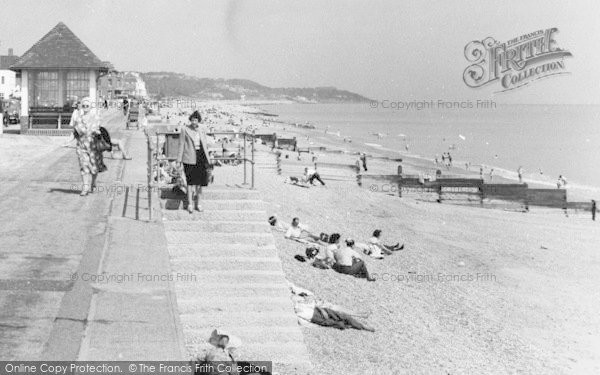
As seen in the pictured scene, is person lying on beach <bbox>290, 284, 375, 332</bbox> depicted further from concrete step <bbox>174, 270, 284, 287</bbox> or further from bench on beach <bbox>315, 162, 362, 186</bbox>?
bench on beach <bbox>315, 162, 362, 186</bbox>

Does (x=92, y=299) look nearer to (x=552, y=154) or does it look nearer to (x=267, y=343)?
(x=267, y=343)

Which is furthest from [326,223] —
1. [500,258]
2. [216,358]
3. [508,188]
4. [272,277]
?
[508,188]

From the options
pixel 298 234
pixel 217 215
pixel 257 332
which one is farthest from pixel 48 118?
pixel 257 332

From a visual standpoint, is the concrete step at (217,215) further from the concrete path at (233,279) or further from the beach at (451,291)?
the beach at (451,291)

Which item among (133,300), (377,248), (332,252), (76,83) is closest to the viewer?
(133,300)

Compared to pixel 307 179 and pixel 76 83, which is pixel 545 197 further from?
pixel 76 83

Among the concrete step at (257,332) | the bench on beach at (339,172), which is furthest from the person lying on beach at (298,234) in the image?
the bench on beach at (339,172)

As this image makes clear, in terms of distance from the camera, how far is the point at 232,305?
8.41 meters

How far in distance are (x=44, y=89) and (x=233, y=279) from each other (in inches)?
833

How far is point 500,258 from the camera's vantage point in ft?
59.3

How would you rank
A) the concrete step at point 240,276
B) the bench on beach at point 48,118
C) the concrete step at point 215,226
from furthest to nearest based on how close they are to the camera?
the bench on beach at point 48,118, the concrete step at point 215,226, the concrete step at point 240,276

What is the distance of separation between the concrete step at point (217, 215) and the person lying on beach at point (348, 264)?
2.03 metres

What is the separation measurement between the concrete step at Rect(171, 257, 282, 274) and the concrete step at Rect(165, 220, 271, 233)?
0.86 metres

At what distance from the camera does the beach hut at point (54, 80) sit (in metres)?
26.7
